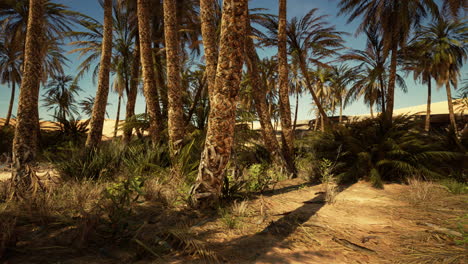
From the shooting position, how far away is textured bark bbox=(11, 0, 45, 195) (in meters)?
4.04

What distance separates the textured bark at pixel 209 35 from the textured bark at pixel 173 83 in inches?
36.0

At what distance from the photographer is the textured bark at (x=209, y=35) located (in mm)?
5285

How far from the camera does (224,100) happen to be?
3.57 metres

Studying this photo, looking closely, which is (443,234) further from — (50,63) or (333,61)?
(50,63)

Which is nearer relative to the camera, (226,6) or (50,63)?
(226,6)

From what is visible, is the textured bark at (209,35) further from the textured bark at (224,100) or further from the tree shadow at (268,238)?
the tree shadow at (268,238)

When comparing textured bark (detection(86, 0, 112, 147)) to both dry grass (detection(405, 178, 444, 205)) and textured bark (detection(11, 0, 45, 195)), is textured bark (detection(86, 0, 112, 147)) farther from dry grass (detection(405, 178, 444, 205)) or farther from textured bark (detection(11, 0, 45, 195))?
dry grass (detection(405, 178, 444, 205))

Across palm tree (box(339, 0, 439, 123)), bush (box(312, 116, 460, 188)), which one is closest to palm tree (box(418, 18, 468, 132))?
palm tree (box(339, 0, 439, 123))

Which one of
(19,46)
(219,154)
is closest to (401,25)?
(219,154)

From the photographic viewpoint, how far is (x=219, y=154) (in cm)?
358

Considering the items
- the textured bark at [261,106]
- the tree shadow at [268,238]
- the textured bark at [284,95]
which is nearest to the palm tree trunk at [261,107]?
the textured bark at [261,106]

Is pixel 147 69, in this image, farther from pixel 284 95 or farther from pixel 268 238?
pixel 268 238

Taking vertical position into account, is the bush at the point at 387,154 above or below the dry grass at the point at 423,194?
above

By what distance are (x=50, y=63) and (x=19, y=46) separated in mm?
2166
